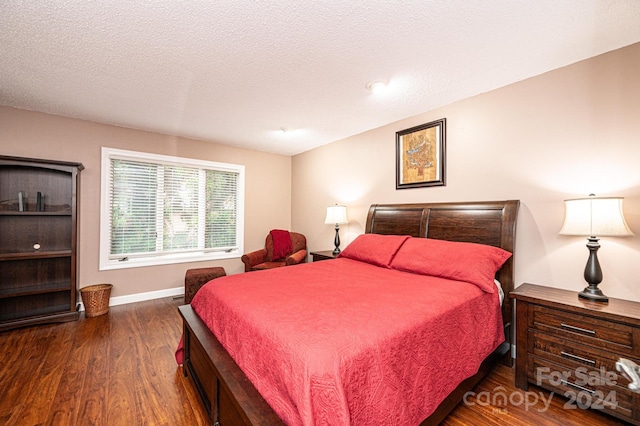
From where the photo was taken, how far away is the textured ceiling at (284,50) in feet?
5.15

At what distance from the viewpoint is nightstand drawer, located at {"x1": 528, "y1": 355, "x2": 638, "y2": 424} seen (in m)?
1.52

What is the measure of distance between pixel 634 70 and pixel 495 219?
4.31ft

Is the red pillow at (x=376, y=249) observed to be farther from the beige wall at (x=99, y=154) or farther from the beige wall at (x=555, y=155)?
the beige wall at (x=99, y=154)

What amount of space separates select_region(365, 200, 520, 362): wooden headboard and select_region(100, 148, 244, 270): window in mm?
2641

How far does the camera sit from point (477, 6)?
60.0 inches

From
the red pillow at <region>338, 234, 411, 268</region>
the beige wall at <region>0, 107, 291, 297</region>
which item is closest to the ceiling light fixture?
the red pillow at <region>338, 234, 411, 268</region>

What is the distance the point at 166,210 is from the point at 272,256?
5.73 ft

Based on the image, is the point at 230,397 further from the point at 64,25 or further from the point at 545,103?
the point at 545,103

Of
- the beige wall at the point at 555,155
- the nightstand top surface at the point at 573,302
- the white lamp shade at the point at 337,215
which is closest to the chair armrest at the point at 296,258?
the white lamp shade at the point at 337,215

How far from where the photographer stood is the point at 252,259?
13.6ft

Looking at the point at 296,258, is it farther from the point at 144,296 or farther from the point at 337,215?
the point at 144,296

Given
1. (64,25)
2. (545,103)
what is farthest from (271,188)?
(545,103)

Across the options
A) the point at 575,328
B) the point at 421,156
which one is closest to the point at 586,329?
the point at 575,328

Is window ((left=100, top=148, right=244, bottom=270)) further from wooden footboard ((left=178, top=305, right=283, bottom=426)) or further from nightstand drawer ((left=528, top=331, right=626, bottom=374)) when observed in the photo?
nightstand drawer ((left=528, top=331, right=626, bottom=374))
